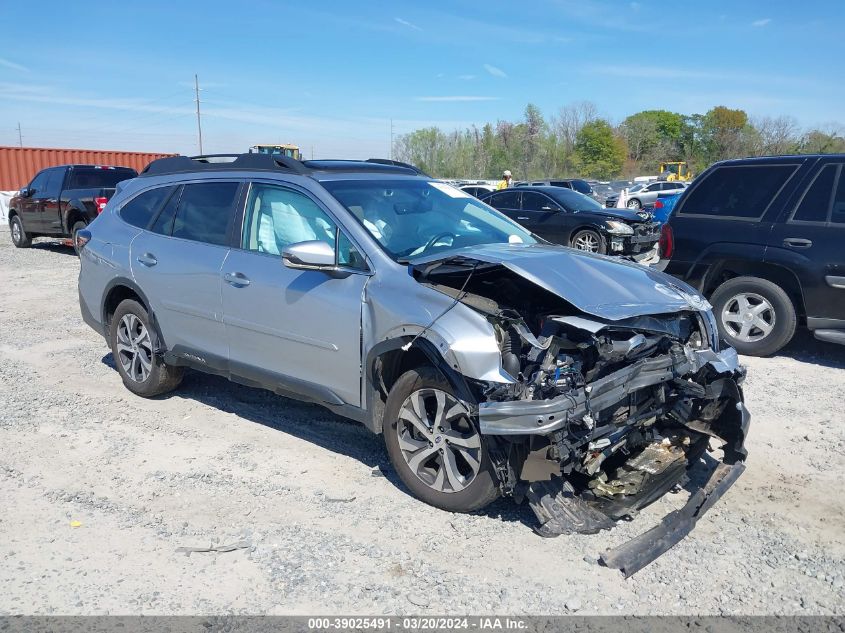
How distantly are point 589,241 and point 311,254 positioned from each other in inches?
438

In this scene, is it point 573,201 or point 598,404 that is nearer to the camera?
point 598,404

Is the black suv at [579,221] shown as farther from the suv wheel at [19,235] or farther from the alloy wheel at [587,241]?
the suv wheel at [19,235]

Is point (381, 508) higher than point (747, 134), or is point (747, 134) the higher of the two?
point (747, 134)

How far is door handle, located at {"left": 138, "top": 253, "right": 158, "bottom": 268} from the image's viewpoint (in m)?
5.47

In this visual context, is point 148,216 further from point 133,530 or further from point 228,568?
point 228,568

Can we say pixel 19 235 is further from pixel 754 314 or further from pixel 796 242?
pixel 796 242

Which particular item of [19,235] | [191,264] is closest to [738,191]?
[191,264]

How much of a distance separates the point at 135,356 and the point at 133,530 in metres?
2.36

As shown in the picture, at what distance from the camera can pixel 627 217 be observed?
14383 mm

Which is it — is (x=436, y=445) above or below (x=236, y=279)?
below

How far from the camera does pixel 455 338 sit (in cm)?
359

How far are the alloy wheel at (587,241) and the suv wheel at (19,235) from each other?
42.7 ft

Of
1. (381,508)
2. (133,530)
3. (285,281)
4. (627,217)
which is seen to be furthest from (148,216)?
(627,217)

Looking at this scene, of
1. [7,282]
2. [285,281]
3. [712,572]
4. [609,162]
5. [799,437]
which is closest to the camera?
[712,572]
